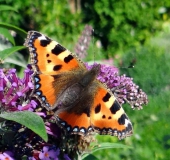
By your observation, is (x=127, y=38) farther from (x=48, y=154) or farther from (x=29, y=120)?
(x=29, y=120)

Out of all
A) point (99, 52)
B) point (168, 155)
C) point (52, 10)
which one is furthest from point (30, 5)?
point (168, 155)

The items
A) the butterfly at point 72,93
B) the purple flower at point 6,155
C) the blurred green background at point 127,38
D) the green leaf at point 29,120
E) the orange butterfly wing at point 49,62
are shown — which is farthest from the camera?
the blurred green background at point 127,38

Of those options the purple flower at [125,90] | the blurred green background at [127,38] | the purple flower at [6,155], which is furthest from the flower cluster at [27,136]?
the blurred green background at [127,38]

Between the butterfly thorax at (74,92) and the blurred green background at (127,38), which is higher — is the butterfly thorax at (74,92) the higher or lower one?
the lower one

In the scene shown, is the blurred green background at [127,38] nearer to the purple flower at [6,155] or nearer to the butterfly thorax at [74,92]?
the butterfly thorax at [74,92]

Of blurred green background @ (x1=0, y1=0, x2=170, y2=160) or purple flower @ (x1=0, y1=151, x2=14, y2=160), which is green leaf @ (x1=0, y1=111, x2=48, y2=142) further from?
blurred green background @ (x1=0, y1=0, x2=170, y2=160)

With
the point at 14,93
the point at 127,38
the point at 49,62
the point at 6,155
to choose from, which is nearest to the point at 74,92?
the point at 49,62

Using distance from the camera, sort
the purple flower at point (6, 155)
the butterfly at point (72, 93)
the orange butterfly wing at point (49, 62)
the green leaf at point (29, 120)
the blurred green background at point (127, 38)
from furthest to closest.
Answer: the blurred green background at point (127, 38) → the orange butterfly wing at point (49, 62) → the butterfly at point (72, 93) → the purple flower at point (6, 155) → the green leaf at point (29, 120)

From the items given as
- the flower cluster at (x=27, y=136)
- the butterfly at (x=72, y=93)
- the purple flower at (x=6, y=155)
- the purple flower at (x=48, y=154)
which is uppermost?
the butterfly at (x=72, y=93)
